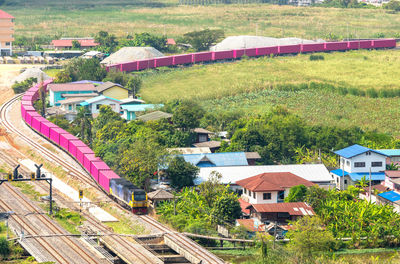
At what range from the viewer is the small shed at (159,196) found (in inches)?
2884

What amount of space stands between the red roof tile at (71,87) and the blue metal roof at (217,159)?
42.1 m

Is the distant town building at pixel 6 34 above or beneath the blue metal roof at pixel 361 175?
above

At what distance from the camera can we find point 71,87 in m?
126

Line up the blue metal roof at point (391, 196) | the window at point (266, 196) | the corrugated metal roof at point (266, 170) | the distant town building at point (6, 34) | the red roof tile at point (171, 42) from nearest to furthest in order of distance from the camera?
the blue metal roof at point (391, 196), the window at point (266, 196), the corrugated metal roof at point (266, 170), the distant town building at point (6, 34), the red roof tile at point (171, 42)

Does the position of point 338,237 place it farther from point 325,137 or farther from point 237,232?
point 325,137

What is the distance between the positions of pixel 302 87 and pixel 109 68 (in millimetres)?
38127

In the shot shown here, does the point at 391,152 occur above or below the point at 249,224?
above

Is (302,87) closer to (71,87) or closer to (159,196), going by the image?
(71,87)

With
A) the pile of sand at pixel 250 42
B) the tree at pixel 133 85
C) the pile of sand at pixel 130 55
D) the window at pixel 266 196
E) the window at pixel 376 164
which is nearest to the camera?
the window at pixel 266 196

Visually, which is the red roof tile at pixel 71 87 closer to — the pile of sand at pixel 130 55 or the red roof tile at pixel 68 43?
the pile of sand at pixel 130 55

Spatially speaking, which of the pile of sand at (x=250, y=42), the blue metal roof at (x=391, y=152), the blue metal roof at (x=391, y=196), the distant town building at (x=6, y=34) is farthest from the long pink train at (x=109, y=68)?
the distant town building at (x=6, y=34)

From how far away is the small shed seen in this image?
73.2 m

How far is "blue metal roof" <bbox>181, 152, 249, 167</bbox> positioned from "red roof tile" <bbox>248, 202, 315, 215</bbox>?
579 inches

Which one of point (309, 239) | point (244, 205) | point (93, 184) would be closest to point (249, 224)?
point (244, 205)
